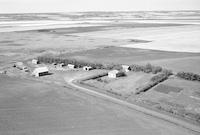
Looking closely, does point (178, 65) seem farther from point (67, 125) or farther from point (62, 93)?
point (67, 125)

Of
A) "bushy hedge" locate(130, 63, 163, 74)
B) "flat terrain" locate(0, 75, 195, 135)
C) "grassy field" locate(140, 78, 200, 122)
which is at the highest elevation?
"bushy hedge" locate(130, 63, 163, 74)

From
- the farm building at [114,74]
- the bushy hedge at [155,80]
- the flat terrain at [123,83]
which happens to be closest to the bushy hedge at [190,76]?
the bushy hedge at [155,80]

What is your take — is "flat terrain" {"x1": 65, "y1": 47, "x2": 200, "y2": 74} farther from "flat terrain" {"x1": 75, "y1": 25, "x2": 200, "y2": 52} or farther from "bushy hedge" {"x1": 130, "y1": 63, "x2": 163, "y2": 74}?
"flat terrain" {"x1": 75, "y1": 25, "x2": 200, "y2": 52}

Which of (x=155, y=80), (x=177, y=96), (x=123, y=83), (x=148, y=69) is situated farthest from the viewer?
(x=148, y=69)

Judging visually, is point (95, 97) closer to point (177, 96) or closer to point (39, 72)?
point (177, 96)

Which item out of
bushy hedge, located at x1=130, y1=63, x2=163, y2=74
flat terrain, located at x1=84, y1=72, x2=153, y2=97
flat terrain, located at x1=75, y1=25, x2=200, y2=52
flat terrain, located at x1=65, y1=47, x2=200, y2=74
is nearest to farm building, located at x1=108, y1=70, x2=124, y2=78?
flat terrain, located at x1=84, y1=72, x2=153, y2=97

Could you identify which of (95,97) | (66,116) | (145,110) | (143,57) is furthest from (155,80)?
(143,57)
